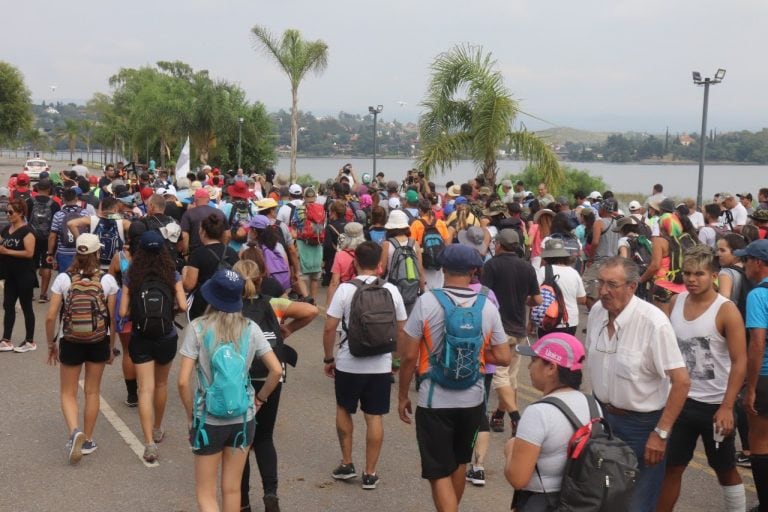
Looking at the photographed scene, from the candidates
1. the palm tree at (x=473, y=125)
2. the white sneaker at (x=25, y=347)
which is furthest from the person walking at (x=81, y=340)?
the palm tree at (x=473, y=125)

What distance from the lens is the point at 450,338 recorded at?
511cm

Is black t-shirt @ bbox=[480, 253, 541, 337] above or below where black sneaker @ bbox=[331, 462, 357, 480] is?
above

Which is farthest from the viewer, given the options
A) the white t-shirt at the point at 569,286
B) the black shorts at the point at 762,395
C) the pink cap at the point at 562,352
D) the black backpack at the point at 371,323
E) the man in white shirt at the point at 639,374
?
the white t-shirt at the point at 569,286

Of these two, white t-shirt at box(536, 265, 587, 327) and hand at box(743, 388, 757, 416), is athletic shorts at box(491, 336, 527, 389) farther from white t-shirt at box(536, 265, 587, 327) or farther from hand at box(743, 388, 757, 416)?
hand at box(743, 388, 757, 416)

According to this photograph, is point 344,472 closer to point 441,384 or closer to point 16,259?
point 441,384

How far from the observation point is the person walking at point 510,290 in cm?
742

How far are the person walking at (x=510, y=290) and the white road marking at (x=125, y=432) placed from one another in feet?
9.51

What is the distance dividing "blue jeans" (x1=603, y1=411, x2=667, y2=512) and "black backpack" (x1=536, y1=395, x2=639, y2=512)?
3.58ft

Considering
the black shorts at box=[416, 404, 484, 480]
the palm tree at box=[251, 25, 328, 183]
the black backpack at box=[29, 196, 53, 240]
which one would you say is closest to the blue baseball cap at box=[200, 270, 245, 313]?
the black shorts at box=[416, 404, 484, 480]

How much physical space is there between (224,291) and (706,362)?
287 centimetres

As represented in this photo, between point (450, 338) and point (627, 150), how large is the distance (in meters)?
126

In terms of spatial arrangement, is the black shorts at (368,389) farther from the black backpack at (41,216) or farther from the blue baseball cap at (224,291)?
the black backpack at (41,216)

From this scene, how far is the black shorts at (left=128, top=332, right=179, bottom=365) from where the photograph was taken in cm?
693

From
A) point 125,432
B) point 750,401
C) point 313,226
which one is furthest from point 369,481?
point 313,226
